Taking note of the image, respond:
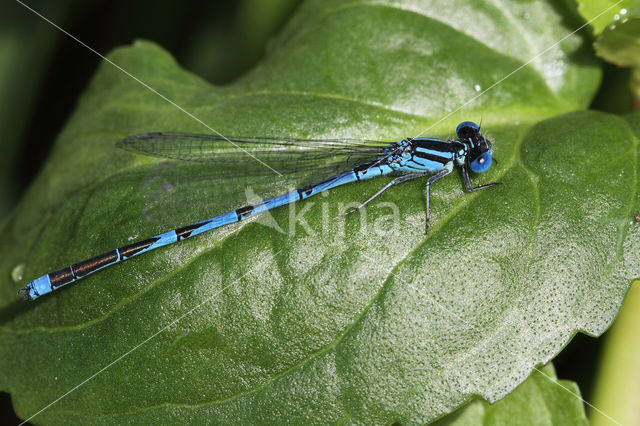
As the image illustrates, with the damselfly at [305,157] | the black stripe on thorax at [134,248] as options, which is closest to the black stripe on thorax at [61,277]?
the damselfly at [305,157]

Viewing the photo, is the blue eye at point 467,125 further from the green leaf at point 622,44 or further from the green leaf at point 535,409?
the green leaf at point 535,409

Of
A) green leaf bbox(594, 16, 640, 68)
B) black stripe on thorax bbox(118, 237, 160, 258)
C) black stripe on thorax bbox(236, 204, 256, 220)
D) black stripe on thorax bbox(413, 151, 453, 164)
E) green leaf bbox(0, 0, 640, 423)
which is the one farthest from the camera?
black stripe on thorax bbox(413, 151, 453, 164)

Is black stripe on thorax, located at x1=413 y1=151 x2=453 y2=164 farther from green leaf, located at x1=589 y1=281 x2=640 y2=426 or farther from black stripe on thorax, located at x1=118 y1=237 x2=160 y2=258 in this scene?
black stripe on thorax, located at x1=118 y1=237 x2=160 y2=258

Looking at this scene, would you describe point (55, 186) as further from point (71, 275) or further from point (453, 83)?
point (453, 83)

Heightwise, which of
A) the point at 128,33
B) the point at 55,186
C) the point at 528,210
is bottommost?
the point at 528,210

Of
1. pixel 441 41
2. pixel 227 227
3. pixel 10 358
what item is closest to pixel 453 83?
pixel 441 41

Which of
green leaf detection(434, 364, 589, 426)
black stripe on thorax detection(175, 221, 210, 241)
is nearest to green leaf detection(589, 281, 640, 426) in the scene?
green leaf detection(434, 364, 589, 426)
